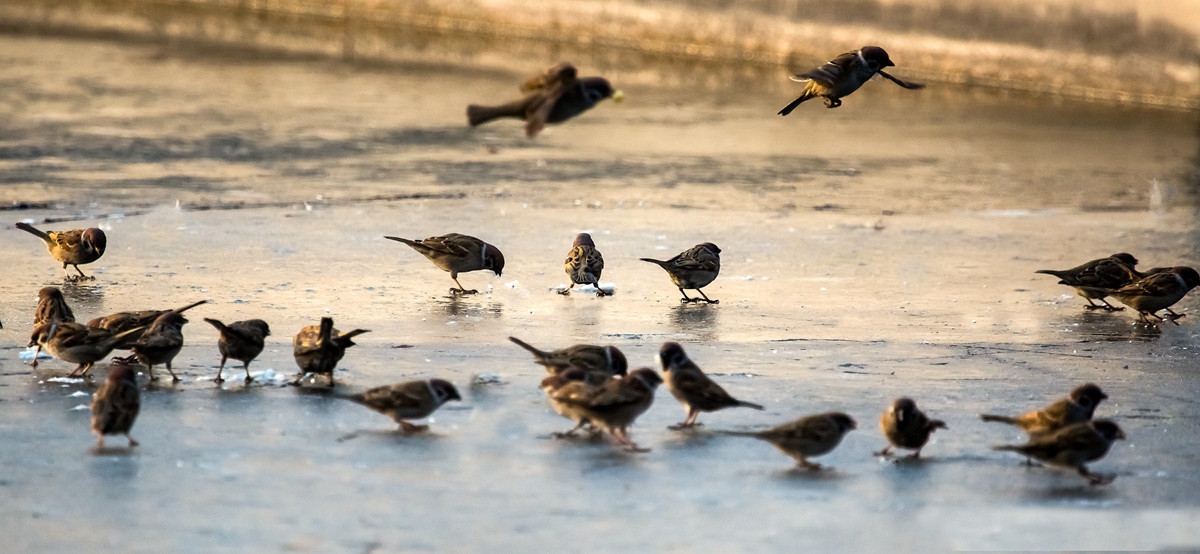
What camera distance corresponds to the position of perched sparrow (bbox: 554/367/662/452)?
290 inches

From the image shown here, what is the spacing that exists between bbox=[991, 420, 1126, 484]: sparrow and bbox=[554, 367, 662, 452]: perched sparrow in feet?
5.41

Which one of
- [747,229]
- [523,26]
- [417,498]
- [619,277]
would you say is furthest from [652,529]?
[523,26]

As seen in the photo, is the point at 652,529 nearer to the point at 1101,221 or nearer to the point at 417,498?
the point at 417,498

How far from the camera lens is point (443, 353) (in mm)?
9289

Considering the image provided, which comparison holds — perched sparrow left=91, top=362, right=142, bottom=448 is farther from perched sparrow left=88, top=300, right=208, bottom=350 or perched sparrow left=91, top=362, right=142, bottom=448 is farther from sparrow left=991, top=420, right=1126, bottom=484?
sparrow left=991, top=420, right=1126, bottom=484

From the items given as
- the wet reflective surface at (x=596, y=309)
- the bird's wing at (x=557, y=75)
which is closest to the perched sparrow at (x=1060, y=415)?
the wet reflective surface at (x=596, y=309)

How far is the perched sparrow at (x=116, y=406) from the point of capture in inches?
281

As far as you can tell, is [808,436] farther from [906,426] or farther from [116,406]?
[116,406]

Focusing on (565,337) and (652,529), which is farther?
(565,337)

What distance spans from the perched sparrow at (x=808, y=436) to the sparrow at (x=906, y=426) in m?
0.20

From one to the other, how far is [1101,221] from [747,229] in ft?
11.2

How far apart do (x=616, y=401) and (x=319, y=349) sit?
72.4 inches

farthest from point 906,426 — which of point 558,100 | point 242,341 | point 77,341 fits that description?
point 77,341

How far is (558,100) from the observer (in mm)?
8445
